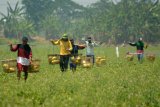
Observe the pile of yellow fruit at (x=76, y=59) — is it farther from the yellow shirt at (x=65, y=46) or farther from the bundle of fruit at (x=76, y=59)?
the yellow shirt at (x=65, y=46)

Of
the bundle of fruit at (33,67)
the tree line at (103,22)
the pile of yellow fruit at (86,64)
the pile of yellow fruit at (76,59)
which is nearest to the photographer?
the bundle of fruit at (33,67)

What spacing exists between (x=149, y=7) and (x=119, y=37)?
9573 mm

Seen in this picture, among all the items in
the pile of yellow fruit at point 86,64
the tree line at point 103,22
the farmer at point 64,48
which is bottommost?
the pile of yellow fruit at point 86,64

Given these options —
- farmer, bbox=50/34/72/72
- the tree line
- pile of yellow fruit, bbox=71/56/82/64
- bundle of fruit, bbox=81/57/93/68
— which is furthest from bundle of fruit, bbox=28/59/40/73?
the tree line

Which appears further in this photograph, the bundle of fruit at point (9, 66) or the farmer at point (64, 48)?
the farmer at point (64, 48)

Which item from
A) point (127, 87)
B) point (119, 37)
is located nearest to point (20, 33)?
point (119, 37)

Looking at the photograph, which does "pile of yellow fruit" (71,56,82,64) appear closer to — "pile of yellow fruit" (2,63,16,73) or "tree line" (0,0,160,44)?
"pile of yellow fruit" (2,63,16,73)

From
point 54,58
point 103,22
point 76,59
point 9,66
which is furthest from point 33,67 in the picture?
point 103,22

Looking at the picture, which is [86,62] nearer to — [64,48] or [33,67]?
[64,48]

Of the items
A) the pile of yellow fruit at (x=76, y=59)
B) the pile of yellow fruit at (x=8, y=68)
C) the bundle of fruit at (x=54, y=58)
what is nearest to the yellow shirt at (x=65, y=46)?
the pile of yellow fruit at (x=76, y=59)

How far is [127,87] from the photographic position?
39.9 feet

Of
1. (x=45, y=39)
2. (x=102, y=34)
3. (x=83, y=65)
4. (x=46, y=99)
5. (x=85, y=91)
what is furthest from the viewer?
(x=45, y=39)

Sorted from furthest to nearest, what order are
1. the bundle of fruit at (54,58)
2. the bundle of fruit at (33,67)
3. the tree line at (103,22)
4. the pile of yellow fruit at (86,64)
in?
the tree line at (103,22) < the bundle of fruit at (54,58) < the pile of yellow fruit at (86,64) < the bundle of fruit at (33,67)

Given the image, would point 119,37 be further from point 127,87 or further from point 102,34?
point 127,87
